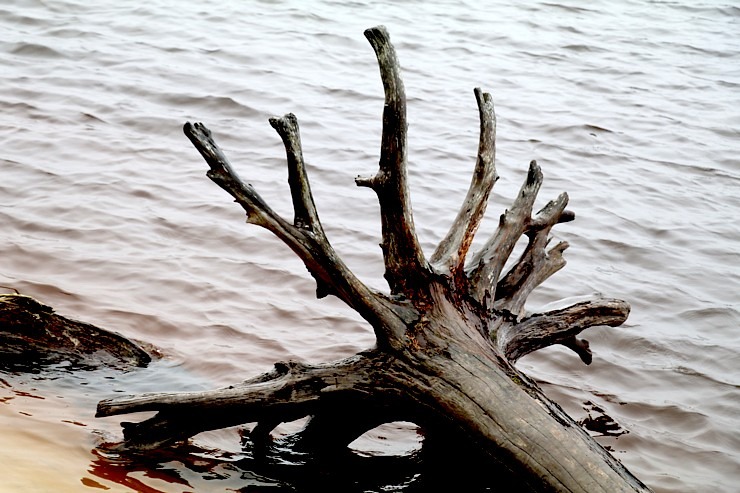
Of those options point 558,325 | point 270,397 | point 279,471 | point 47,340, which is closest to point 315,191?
point 47,340

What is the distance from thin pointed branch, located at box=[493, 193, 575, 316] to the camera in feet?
11.7

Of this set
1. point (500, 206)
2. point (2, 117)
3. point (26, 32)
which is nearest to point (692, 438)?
point (500, 206)

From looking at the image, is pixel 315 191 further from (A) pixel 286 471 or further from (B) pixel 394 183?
(B) pixel 394 183

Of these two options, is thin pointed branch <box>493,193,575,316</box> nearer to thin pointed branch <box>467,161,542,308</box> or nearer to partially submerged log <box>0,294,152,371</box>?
thin pointed branch <box>467,161,542,308</box>

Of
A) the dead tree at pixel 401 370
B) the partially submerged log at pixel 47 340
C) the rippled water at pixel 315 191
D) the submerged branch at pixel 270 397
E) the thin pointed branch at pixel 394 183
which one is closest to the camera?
the dead tree at pixel 401 370

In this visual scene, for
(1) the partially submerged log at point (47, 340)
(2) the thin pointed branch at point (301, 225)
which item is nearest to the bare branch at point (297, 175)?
(2) the thin pointed branch at point (301, 225)

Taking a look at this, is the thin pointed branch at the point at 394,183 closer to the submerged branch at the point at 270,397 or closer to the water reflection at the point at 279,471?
the submerged branch at the point at 270,397

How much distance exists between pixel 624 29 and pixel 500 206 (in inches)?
307

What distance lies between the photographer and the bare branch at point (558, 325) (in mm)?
3525

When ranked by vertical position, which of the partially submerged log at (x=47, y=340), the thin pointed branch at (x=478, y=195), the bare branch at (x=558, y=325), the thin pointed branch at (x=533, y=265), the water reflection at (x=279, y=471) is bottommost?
the water reflection at (x=279, y=471)

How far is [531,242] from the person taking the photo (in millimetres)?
3736

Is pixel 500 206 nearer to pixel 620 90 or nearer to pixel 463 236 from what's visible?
pixel 463 236

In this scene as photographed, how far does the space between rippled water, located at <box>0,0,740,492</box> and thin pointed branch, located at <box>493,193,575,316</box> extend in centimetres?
77

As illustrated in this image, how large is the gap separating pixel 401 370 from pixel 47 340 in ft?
5.54
